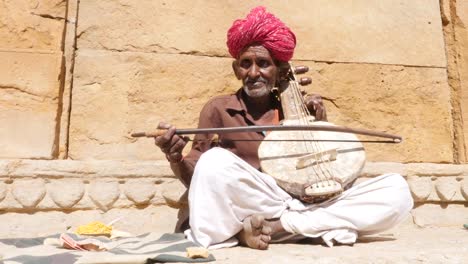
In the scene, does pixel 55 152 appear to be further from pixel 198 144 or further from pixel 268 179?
pixel 268 179

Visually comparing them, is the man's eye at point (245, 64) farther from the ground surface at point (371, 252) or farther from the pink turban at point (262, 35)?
the ground surface at point (371, 252)

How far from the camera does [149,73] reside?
11.0 feet

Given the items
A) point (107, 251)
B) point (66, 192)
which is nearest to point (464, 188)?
point (107, 251)

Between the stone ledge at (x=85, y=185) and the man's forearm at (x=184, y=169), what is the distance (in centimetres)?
29

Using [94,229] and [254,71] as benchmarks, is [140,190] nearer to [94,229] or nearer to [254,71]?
[94,229]

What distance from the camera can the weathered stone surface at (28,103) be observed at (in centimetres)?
295

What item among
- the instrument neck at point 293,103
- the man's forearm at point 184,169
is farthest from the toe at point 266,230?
the instrument neck at point 293,103

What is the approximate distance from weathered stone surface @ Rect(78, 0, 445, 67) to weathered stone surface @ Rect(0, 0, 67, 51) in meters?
0.18

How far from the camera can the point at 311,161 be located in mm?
2514

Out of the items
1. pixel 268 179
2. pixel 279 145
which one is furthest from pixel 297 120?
pixel 268 179

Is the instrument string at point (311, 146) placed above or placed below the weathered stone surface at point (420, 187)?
above

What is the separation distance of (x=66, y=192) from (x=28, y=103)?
0.61m

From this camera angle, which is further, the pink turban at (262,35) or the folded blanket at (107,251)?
the pink turban at (262,35)

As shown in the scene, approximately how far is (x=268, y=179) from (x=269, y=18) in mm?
987
